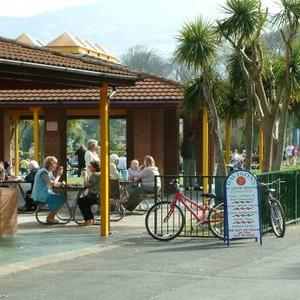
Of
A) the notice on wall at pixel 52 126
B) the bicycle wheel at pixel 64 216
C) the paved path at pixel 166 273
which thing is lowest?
the paved path at pixel 166 273

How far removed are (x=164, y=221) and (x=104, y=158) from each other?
5.41ft

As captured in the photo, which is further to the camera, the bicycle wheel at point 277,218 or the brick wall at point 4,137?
the brick wall at point 4,137

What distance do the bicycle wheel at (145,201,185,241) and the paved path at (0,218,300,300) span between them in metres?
0.31

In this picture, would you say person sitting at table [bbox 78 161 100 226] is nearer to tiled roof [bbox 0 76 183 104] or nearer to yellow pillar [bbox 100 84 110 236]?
yellow pillar [bbox 100 84 110 236]

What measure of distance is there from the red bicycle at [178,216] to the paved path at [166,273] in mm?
291

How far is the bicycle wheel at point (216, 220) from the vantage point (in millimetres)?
15406

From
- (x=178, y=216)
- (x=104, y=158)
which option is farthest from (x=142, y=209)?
(x=178, y=216)

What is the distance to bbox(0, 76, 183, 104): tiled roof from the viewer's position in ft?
86.5

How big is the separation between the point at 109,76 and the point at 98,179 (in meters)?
2.97

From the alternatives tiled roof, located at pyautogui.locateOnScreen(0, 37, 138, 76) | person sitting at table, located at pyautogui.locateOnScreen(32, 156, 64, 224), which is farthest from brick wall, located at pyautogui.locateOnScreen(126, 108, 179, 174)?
tiled roof, located at pyautogui.locateOnScreen(0, 37, 138, 76)

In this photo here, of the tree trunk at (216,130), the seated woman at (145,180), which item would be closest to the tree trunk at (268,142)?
the tree trunk at (216,130)

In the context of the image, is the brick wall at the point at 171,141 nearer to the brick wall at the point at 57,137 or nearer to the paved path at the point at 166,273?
the brick wall at the point at 57,137

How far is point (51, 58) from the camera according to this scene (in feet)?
50.5

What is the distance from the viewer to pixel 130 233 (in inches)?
651
